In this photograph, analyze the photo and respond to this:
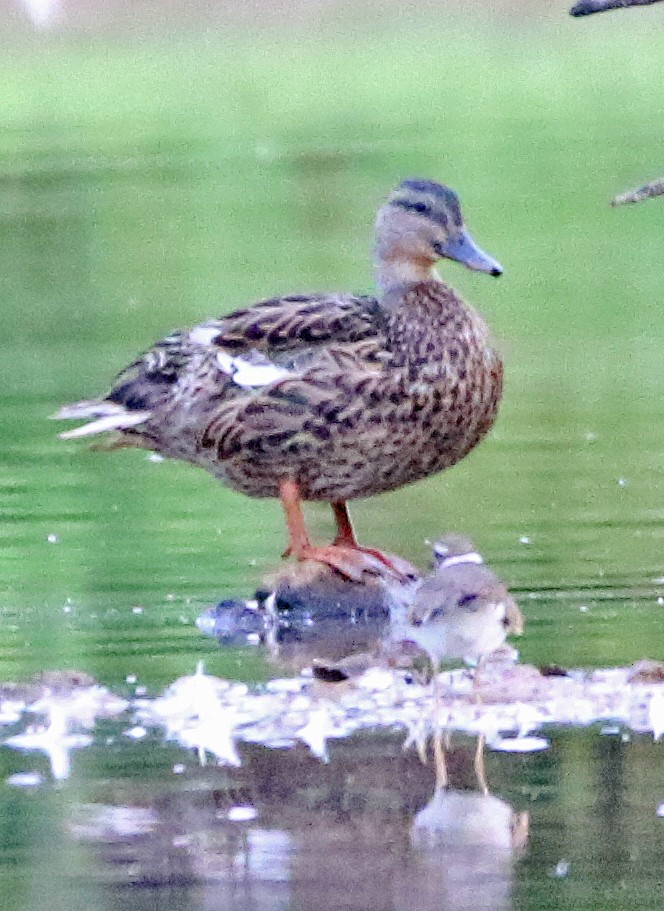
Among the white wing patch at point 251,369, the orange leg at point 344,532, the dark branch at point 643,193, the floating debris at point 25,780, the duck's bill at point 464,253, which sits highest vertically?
the dark branch at point 643,193

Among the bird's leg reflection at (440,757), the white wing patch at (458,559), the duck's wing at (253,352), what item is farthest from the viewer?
the duck's wing at (253,352)

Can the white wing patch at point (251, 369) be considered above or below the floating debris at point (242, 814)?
above

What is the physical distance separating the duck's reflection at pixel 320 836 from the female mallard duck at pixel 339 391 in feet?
6.03

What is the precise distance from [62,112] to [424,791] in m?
22.9

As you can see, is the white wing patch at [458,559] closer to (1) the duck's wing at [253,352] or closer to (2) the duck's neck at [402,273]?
(1) the duck's wing at [253,352]

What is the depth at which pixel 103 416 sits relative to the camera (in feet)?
26.8

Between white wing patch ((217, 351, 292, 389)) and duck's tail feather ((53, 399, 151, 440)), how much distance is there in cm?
32

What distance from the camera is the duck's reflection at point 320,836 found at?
4.88 metres

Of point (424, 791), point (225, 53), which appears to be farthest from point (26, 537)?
point (225, 53)

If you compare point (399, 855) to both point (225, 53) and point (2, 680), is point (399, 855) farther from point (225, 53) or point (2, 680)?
point (225, 53)

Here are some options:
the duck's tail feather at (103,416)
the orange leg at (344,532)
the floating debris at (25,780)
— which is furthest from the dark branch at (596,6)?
the floating debris at (25,780)

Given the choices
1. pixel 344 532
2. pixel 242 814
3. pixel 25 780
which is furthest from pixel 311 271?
pixel 242 814

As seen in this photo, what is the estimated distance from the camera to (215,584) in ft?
25.1

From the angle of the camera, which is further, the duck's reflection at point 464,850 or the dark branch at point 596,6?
the dark branch at point 596,6
